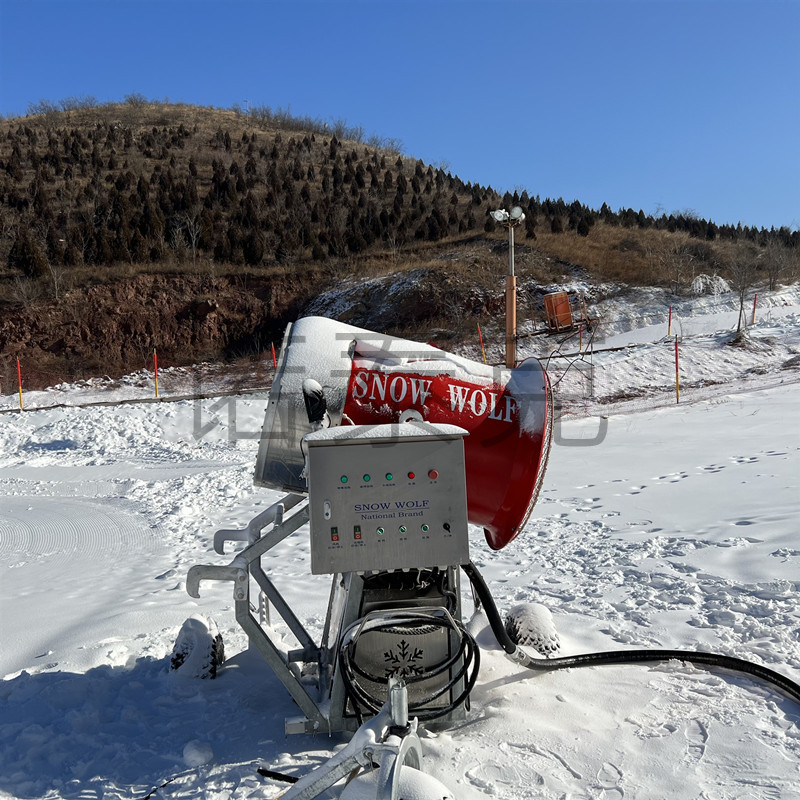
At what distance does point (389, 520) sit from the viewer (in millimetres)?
2861

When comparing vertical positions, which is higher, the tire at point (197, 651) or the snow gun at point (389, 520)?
the snow gun at point (389, 520)

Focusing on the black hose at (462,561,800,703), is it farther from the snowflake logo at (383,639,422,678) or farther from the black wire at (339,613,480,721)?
the snowflake logo at (383,639,422,678)

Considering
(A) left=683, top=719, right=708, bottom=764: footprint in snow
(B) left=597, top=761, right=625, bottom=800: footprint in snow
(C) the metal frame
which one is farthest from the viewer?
(C) the metal frame

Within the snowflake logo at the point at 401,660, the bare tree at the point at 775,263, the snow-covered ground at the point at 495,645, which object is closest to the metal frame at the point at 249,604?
the snow-covered ground at the point at 495,645

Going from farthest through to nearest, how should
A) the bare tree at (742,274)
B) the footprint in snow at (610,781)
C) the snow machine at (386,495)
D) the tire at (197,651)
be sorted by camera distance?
the bare tree at (742,274) → the tire at (197,651) → the snow machine at (386,495) → the footprint in snow at (610,781)

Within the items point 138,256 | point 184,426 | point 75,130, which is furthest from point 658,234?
point 75,130

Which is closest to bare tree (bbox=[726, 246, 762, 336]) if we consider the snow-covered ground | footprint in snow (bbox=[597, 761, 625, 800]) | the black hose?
the snow-covered ground

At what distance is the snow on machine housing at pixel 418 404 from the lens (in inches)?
127

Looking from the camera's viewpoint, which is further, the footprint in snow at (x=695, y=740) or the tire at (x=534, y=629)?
the tire at (x=534, y=629)

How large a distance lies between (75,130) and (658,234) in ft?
126

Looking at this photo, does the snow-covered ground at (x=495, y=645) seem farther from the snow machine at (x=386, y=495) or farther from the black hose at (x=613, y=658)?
the snow machine at (x=386, y=495)

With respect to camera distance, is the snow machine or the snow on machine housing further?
the snow on machine housing

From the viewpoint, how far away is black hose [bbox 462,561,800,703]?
11.2ft

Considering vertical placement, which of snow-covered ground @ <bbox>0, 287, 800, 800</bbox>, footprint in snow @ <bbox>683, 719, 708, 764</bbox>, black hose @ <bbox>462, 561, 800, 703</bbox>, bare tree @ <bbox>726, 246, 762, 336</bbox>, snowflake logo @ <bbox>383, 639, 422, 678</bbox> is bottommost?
snow-covered ground @ <bbox>0, 287, 800, 800</bbox>
